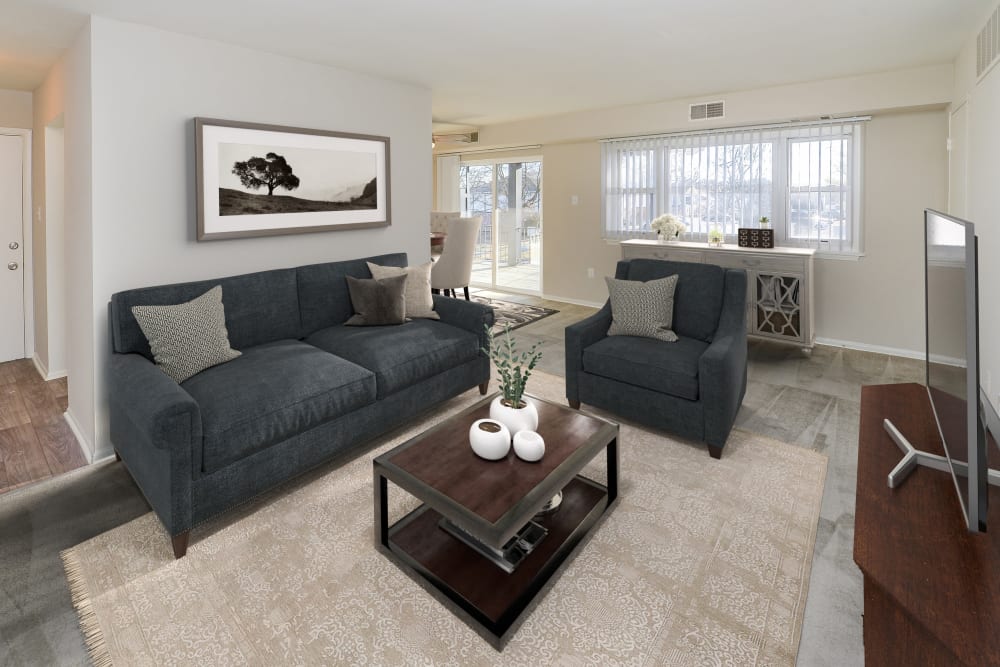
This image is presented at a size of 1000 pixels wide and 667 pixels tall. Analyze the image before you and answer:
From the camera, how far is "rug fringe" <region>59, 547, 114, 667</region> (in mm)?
1684

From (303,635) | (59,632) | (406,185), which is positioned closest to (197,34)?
(406,185)

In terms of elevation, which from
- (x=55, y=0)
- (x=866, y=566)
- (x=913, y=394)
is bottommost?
(x=866, y=566)

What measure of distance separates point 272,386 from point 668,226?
176 inches

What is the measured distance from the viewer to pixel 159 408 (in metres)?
2.05

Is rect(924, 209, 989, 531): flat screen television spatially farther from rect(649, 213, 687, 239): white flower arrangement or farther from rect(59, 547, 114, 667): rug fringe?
rect(649, 213, 687, 239): white flower arrangement

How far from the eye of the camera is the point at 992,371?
298 cm

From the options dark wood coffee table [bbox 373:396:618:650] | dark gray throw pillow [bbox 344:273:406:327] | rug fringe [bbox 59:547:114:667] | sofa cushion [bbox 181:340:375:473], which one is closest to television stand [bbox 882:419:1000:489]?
dark wood coffee table [bbox 373:396:618:650]

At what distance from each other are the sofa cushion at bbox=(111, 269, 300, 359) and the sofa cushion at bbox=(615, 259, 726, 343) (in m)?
2.29

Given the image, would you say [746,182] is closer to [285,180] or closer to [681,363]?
[681,363]

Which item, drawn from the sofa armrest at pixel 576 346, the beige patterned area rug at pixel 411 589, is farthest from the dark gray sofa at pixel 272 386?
the sofa armrest at pixel 576 346

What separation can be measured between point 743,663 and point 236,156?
3672 millimetres

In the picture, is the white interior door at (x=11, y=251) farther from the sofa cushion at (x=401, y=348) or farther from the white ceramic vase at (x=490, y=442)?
the white ceramic vase at (x=490, y=442)

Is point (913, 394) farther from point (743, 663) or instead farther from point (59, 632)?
point (59, 632)

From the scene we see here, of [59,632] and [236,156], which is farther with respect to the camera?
[236,156]
